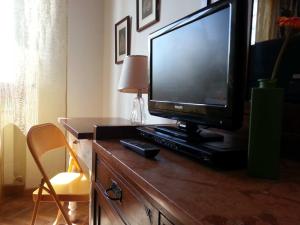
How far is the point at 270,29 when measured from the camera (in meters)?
0.89

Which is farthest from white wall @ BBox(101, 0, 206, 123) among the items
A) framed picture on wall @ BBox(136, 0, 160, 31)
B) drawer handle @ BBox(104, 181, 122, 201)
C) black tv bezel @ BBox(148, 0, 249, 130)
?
drawer handle @ BBox(104, 181, 122, 201)

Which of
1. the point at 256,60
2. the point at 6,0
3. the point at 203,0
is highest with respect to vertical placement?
the point at 6,0

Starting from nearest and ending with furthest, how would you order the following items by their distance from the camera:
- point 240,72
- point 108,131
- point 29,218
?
point 240,72
point 108,131
point 29,218

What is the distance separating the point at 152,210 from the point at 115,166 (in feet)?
0.85

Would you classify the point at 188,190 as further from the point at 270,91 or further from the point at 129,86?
the point at 129,86

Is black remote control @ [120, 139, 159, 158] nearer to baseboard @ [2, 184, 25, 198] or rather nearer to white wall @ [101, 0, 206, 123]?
white wall @ [101, 0, 206, 123]

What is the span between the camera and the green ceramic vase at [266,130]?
60 centimetres

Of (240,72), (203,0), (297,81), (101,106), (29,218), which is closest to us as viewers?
(240,72)

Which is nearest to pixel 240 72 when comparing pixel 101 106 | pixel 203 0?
pixel 203 0

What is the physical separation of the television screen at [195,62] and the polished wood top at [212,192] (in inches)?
8.2

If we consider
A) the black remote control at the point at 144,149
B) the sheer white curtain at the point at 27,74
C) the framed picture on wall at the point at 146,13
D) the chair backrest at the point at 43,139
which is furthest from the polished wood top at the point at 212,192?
the sheer white curtain at the point at 27,74

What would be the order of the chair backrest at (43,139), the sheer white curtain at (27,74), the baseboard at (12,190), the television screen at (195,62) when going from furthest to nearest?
the baseboard at (12,190) < the sheer white curtain at (27,74) < the chair backrest at (43,139) < the television screen at (195,62)

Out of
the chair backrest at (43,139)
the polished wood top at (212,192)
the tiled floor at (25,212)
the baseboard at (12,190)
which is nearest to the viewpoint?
the polished wood top at (212,192)

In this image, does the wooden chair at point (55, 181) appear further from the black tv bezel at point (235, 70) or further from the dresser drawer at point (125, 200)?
the black tv bezel at point (235, 70)
